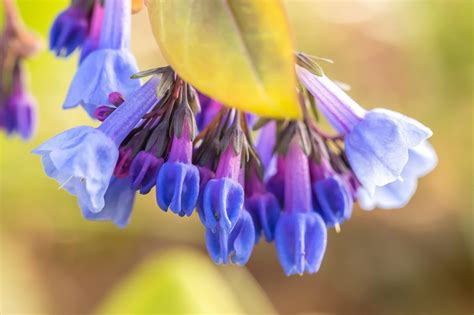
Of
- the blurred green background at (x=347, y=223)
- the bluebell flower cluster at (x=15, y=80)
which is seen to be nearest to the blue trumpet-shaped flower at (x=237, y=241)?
the bluebell flower cluster at (x=15, y=80)

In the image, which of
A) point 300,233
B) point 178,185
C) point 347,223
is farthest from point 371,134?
point 347,223

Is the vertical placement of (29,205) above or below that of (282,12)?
below

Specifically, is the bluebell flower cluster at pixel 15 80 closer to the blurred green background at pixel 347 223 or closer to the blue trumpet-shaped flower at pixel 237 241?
the blue trumpet-shaped flower at pixel 237 241

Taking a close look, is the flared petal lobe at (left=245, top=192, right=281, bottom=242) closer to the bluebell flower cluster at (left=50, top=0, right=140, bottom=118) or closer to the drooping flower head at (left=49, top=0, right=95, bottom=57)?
the bluebell flower cluster at (left=50, top=0, right=140, bottom=118)

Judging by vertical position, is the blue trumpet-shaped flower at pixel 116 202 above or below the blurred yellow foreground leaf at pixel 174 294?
above

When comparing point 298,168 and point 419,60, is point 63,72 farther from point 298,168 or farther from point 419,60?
point 298,168

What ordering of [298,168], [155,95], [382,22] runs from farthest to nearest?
[382,22]
[298,168]
[155,95]

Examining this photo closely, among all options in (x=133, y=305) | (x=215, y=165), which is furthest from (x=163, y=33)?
(x=133, y=305)

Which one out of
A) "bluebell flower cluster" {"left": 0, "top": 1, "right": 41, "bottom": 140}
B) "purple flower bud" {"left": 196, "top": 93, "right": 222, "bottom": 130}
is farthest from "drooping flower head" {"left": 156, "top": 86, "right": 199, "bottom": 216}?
"bluebell flower cluster" {"left": 0, "top": 1, "right": 41, "bottom": 140}
